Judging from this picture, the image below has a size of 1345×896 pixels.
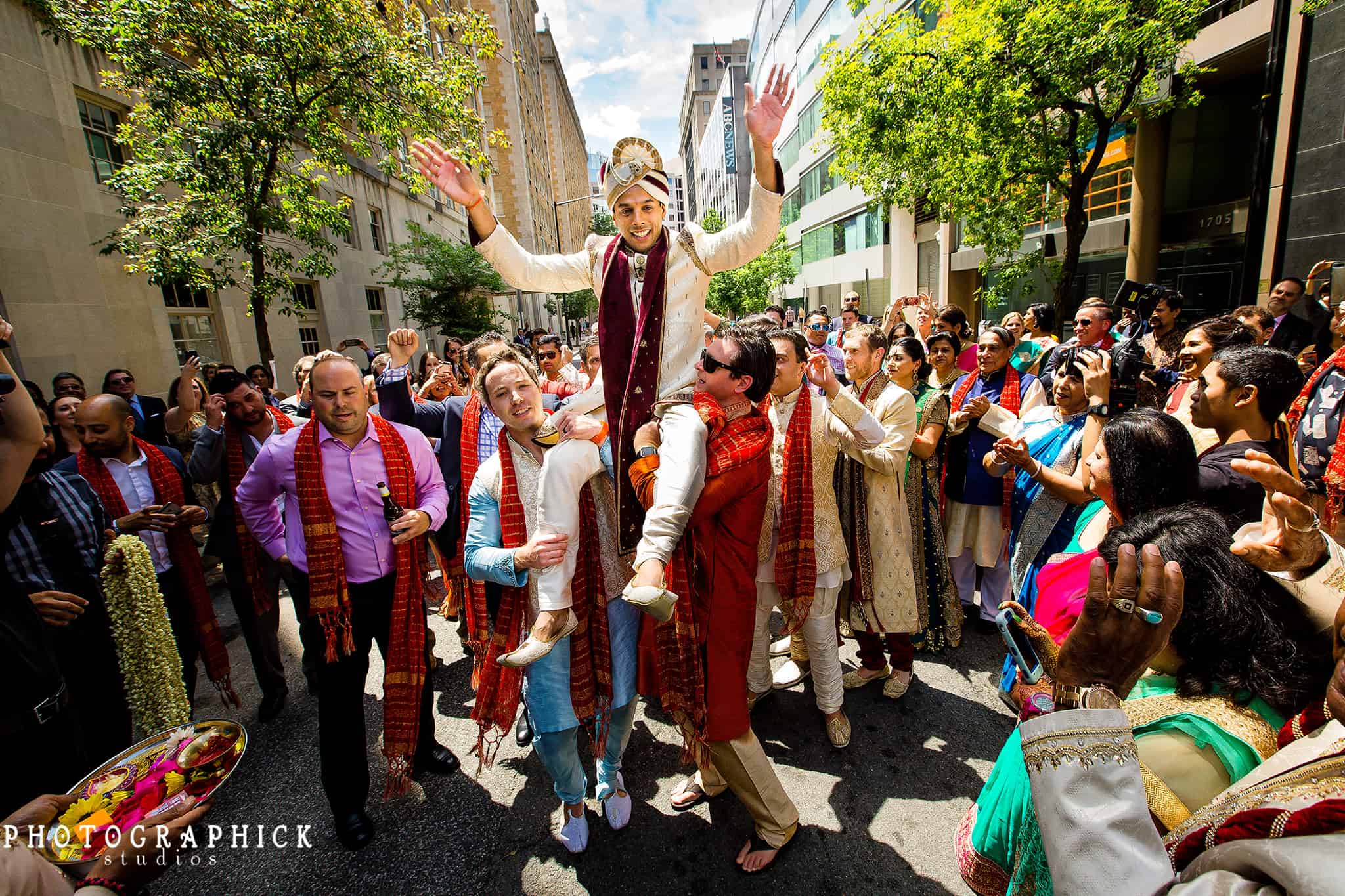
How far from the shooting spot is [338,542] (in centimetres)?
258

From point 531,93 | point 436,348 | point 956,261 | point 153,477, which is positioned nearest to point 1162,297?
point 153,477

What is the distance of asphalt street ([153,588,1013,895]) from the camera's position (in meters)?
2.37

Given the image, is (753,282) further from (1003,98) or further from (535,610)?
(535,610)

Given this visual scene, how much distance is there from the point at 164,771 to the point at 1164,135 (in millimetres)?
17312

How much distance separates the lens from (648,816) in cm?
269

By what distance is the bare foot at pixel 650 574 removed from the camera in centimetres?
170

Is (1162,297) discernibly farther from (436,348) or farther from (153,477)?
(436,348)

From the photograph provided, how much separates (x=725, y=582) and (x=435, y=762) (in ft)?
6.70

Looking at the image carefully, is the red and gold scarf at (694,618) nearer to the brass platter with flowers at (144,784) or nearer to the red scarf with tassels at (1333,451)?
the brass platter with flowers at (144,784)

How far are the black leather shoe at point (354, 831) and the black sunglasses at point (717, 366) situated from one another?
100 inches

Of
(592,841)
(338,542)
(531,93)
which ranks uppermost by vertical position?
(531,93)

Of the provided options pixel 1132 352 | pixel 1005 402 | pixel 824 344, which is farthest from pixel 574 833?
pixel 824 344

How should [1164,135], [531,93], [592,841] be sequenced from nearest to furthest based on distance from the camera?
1. [592,841]
2. [1164,135]
3. [531,93]

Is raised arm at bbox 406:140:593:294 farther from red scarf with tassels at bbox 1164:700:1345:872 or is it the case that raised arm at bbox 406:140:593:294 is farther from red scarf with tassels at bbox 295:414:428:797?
red scarf with tassels at bbox 1164:700:1345:872
